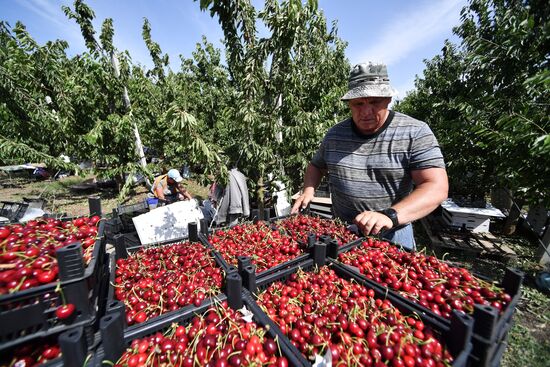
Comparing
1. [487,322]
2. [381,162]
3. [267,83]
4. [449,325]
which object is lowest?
[449,325]

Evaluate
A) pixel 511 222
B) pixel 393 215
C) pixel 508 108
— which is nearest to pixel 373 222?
pixel 393 215

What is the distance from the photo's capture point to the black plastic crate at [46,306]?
0.87m

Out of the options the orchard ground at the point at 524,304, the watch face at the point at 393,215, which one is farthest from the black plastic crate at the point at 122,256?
the orchard ground at the point at 524,304

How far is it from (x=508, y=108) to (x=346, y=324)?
16.5 ft

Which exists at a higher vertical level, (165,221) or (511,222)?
(165,221)

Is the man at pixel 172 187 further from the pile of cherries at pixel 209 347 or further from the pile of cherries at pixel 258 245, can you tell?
the pile of cherries at pixel 209 347

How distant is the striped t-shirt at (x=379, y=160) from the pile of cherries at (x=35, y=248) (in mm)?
2144

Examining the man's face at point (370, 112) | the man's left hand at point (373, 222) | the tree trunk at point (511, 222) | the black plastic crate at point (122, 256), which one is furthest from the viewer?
the tree trunk at point (511, 222)

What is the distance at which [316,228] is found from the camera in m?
2.43

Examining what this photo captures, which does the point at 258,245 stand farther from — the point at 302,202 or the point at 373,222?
the point at 373,222

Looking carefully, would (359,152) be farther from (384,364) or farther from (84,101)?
(84,101)

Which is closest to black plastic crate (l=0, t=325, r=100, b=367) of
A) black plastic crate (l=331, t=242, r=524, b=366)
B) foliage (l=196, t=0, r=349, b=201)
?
black plastic crate (l=331, t=242, r=524, b=366)

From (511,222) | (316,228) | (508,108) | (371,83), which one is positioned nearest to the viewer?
(371,83)

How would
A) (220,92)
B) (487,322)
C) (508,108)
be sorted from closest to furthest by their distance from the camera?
1. (487,322)
2. (508,108)
3. (220,92)
